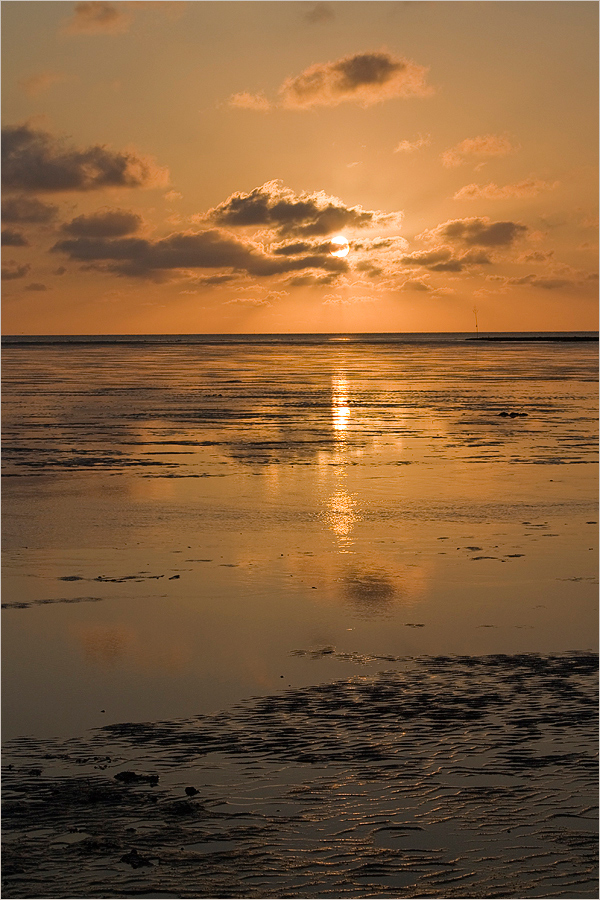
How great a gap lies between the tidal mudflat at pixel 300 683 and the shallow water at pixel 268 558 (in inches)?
2.5

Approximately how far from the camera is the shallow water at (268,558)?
10969 millimetres

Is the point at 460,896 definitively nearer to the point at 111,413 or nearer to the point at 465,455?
the point at 465,455

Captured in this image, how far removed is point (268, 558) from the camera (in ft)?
52.4

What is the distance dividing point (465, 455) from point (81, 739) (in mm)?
21153

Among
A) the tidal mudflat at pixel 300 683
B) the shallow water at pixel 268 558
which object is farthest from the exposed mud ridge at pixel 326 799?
the shallow water at pixel 268 558

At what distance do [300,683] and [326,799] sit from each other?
261cm

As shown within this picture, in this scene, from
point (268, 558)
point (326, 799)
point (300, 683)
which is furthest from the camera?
point (268, 558)

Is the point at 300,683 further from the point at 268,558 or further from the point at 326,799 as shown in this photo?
the point at 268,558

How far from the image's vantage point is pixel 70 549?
16.8m

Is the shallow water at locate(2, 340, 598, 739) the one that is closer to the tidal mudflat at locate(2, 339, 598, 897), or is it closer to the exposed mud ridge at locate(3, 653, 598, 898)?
the tidal mudflat at locate(2, 339, 598, 897)

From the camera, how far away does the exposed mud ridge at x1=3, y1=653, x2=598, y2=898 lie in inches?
268

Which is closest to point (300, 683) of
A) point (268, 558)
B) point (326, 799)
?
point (326, 799)

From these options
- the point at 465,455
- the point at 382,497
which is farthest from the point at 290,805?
the point at 465,455

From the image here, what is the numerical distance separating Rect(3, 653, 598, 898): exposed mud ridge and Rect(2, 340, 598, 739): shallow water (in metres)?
0.85
